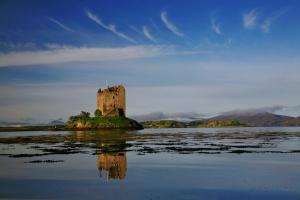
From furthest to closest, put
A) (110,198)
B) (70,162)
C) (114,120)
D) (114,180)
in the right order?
(114,120), (70,162), (114,180), (110,198)

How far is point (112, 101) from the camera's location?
171m

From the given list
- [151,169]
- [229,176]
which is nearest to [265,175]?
[229,176]

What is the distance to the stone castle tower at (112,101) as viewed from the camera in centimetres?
16925

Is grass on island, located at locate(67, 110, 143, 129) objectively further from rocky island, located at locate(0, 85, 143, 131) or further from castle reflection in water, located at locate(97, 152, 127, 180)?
castle reflection in water, located at locate(97, 152, 127, 180)

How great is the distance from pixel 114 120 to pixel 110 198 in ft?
478

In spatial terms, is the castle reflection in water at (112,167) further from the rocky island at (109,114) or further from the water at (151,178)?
the rocky island at (109,114)

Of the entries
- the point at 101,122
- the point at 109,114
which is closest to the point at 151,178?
the point at 101,122

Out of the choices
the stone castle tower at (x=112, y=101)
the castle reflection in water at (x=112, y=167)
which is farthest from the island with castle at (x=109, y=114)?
the castle reflection in water at (x=112, y=167)

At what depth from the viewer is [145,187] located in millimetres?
21359

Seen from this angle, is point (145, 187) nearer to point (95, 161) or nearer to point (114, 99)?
point (95, 161)

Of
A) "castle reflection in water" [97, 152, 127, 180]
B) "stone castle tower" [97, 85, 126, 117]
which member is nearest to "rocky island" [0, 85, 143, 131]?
"stone castle tower" [97, 85, 126, 117]

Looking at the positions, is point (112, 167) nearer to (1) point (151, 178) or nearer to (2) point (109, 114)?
(1) point (151, 178)

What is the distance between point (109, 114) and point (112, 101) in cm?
576

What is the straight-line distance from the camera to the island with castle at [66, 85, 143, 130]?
164 m
